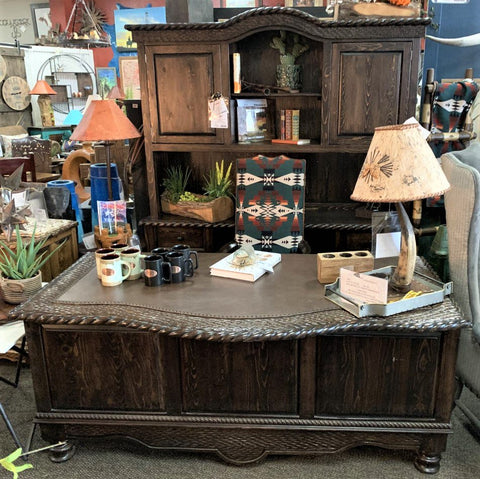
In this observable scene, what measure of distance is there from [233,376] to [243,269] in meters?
0.44

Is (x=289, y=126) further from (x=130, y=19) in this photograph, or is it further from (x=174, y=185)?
(x=130, y=19)

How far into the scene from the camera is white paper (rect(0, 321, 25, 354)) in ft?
7.06

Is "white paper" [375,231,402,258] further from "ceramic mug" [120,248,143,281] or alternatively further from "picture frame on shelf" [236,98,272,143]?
"picture frame on shelf" [236,98,272,143]

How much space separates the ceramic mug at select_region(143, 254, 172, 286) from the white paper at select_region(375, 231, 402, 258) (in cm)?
84

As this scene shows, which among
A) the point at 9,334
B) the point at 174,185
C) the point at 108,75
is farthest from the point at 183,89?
the point at 108,75

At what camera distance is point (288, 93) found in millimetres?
3283

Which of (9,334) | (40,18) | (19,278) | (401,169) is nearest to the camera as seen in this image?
(401,169)

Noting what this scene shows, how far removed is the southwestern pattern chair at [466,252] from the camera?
6.77 ft

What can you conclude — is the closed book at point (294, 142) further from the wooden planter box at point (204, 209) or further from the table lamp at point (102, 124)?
the table lamp at point (102, 124)

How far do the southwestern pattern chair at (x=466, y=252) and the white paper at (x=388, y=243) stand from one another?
0.34 m

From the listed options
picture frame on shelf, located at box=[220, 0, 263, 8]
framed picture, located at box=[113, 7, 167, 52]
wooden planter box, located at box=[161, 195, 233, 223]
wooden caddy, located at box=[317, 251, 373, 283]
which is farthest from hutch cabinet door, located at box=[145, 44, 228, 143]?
framed picture, located at box=[113, 7, 167, 52]

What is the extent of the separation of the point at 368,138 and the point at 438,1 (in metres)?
1.05

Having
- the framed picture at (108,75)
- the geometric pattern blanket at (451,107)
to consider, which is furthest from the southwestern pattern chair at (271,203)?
the framed picture at (108,75)

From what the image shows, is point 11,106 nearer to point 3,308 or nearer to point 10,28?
point 10,28
